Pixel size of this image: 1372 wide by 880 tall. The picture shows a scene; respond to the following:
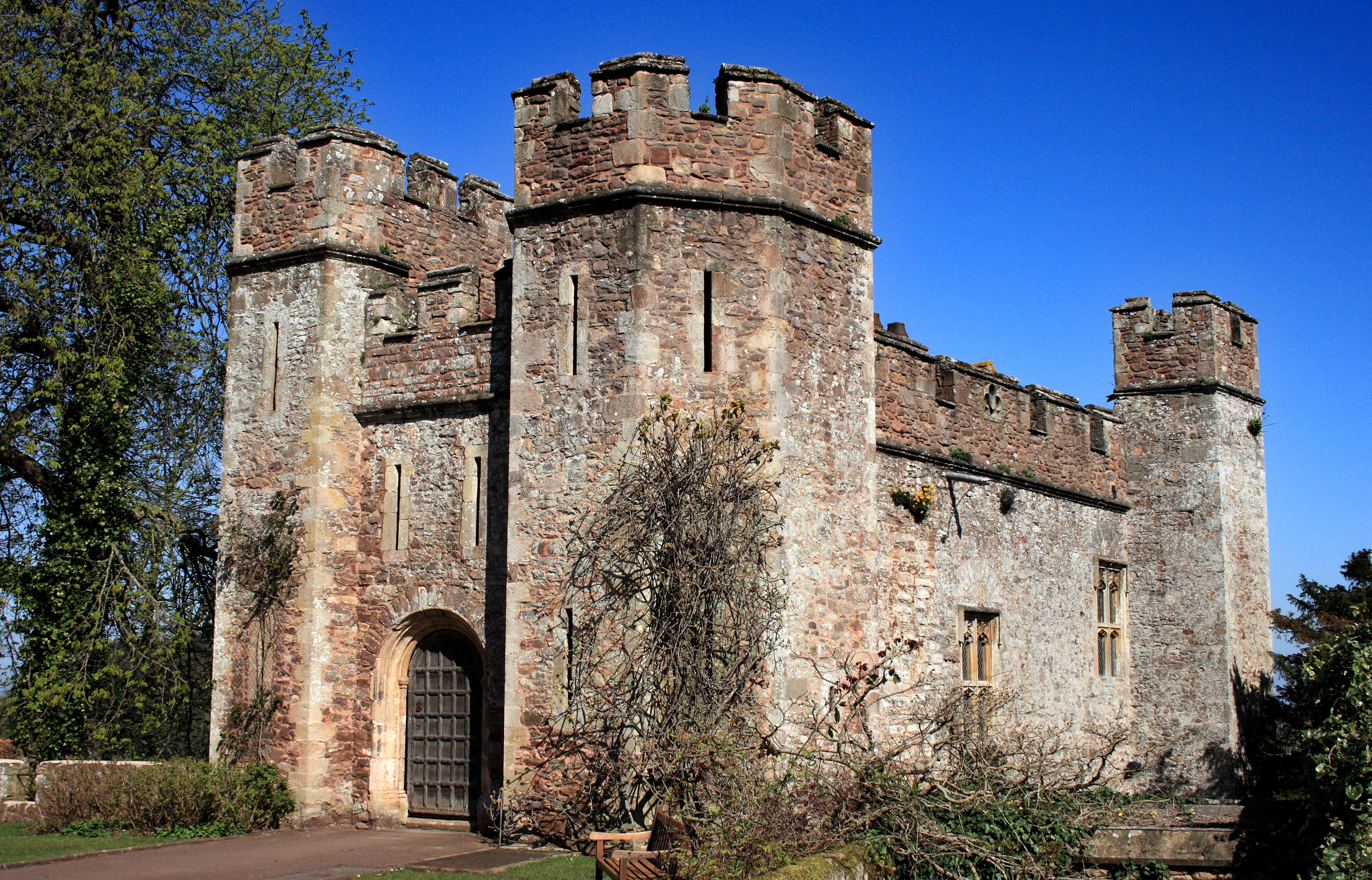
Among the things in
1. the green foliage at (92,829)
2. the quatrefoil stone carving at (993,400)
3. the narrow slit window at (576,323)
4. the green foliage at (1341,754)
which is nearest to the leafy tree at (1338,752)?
the green foliage at (1341,754)

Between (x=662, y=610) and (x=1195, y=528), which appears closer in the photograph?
(x=662, y=610)

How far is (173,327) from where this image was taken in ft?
52.1

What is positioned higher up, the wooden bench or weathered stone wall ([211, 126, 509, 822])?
weathered stone wall ([211, 126, 509, 822])

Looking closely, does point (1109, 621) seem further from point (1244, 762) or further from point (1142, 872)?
point (1142, 872)

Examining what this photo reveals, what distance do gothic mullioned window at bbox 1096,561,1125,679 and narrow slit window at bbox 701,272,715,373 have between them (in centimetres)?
791

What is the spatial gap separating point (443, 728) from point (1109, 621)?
30.0 ft

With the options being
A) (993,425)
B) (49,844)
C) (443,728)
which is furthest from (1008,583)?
(49,844)

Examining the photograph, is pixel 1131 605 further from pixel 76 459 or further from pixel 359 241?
pixel 76 459

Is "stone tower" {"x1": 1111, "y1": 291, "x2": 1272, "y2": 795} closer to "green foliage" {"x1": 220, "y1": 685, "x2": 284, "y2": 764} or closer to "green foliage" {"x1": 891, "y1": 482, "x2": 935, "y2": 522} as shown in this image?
"green foliage" {"x1": 891, "y1": 482, "x2": 935, "y2": 522}

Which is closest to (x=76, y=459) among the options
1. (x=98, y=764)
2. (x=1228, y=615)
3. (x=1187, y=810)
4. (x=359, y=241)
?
(x=98, y=764)

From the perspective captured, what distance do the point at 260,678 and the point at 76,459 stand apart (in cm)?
408

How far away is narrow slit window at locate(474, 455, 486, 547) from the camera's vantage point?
1191 cm

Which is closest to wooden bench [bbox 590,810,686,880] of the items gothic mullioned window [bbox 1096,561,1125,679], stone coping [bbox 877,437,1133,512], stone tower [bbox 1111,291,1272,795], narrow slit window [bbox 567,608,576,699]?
narrow slit window [bbox 567,608,576,699]

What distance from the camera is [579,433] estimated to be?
10758 mm
